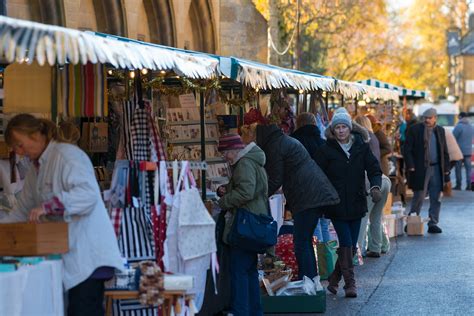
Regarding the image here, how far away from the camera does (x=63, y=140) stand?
24.4 ft

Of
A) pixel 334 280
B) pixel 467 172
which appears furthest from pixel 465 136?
pixel 334 280

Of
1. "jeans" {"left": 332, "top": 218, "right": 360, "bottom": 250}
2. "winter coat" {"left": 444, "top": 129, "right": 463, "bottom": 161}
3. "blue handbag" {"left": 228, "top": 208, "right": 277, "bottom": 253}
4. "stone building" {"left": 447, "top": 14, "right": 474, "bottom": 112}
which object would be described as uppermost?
"stone building" {"left": 447, "top": 14, "right": 474, "bottom": 112}

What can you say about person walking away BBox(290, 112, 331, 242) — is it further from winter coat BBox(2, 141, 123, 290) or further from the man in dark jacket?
winter coat BBox(2, 141, 123, 290)

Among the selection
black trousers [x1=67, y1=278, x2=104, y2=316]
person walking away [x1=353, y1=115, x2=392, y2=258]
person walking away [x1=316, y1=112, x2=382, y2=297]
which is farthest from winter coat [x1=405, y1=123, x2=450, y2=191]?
black trousers [x1=67, y1=278, x2=104, y2=316]

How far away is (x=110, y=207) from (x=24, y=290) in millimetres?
1651

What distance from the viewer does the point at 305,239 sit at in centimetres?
1112

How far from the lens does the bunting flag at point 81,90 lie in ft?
31.0

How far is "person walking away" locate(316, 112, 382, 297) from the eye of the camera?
1148 centimetres

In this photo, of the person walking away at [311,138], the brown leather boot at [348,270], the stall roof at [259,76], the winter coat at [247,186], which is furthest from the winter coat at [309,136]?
the winter coat at [247,186]

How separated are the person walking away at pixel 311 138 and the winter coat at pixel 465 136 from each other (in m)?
17.6

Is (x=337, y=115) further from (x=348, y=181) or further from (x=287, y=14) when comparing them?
(x=287, y=14)

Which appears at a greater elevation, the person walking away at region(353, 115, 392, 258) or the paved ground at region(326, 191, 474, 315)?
the person walking away at region(353, 115, 392, 258)

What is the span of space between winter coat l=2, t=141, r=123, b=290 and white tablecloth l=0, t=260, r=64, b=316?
0.31 ft

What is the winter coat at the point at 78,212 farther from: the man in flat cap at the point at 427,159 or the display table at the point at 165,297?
the man in flat cap at the point at 427,159
